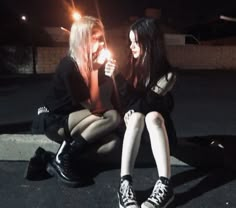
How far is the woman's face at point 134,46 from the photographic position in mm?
3181

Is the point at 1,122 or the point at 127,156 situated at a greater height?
the point at 127,156

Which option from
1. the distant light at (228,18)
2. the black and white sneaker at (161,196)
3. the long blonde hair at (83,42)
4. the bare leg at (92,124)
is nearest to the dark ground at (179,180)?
the black and white sneaker at (161,196)

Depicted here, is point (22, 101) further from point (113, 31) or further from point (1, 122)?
point (113, 31)

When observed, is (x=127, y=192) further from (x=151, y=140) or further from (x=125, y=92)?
(x=125, y=92)

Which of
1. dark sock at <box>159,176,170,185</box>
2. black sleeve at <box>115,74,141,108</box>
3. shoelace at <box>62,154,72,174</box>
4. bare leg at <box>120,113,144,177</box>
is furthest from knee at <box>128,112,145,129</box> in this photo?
shoelace at <box>62,154,72,174</box>

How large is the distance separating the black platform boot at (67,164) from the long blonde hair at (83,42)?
546 mm

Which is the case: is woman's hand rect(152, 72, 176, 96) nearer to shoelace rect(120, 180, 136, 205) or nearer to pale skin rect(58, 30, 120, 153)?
pale skin rect(58, 30, 120, 153)

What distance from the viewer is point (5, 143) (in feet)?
12.1

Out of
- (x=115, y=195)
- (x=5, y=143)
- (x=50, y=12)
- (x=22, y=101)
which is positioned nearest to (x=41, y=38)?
(x=50, y=12)

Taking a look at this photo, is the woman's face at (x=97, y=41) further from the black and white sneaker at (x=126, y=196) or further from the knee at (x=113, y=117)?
the black and white sneaker at (x=126, y=196)

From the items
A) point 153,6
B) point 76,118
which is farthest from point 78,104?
point 153,6

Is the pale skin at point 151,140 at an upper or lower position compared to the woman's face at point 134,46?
lower

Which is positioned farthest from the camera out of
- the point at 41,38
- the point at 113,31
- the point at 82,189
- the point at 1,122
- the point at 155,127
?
the point at 113,31

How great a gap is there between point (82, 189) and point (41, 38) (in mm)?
10104
